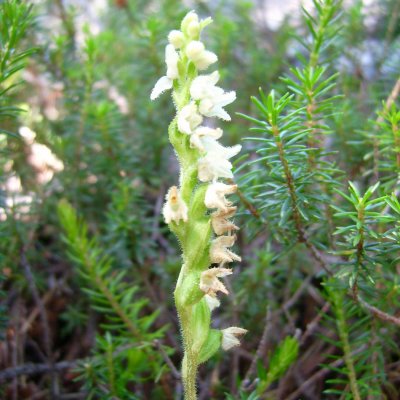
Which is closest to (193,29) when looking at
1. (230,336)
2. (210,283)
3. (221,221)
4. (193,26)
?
(193,26)

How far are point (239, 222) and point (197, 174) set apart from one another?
22.7 inches

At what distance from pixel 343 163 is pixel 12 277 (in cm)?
128

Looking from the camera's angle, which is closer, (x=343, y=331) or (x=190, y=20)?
(x=190, y=20)

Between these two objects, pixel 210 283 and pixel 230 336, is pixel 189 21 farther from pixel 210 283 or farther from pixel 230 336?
pixel 230 336

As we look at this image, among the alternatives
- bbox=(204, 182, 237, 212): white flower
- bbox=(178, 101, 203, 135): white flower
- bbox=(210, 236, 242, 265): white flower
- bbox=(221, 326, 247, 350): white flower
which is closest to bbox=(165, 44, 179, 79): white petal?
bbox=(178, 101, 203, 135): white flower

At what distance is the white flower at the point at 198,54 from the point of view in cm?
106

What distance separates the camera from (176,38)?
3.62 feet

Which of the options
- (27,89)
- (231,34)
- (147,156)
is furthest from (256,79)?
(27,89)

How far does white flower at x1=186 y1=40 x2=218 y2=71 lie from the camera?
1.06 meters

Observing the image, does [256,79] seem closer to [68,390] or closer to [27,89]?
[27,89]

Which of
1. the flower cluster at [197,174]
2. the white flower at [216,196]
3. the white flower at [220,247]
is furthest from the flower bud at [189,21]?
the white flower at [220,247]

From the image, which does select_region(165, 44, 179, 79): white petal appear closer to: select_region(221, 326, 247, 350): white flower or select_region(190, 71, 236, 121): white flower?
select_region(190, 71, 236, 121): white flower

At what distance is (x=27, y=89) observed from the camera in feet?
8.04

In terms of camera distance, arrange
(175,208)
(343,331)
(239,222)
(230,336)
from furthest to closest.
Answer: (239,222), (343,331), (230,336), (175,208)
